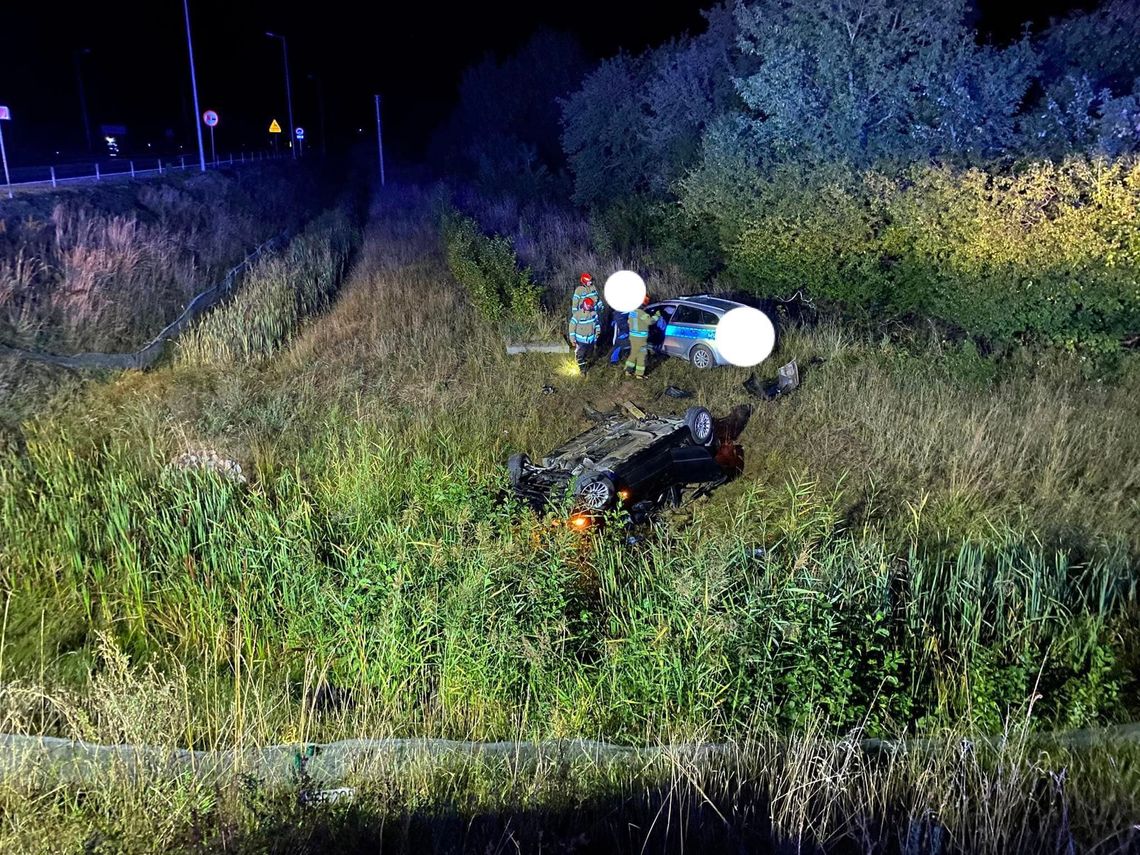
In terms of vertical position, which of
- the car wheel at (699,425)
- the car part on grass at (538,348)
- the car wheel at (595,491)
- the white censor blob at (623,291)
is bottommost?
the car wheel at (595,491)

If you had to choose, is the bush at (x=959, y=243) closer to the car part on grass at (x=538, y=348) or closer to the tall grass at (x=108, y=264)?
the car part on grass at (x=538, y=348)

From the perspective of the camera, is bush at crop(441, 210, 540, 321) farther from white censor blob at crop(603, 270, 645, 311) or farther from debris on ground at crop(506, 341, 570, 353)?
white censor blob at crop(603, 270, 645, 311)

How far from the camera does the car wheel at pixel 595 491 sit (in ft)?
24.1

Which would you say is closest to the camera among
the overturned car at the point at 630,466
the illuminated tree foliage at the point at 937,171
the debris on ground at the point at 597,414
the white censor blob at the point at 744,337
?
the overturned car at the point at 630,466

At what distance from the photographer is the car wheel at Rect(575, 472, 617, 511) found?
7355 millimetres

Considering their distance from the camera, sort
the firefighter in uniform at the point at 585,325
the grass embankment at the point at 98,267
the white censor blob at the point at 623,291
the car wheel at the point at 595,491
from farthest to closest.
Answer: the white censor blob at the point at 623,291
the grass embankment at the point at 98,267
the firefighter in uniform at the point at 585,325
the car wheel at the point at 595,491

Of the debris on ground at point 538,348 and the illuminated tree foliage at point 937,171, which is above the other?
the illuminated tree foliage at point 937,171

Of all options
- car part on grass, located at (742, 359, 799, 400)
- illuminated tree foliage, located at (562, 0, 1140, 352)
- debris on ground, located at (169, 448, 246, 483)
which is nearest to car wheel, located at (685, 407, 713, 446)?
car part on grass, located at (742, 359, 799, 400)

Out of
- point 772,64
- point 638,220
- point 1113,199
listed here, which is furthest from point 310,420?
point 638,220

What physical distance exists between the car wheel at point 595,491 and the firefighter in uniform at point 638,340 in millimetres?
4722

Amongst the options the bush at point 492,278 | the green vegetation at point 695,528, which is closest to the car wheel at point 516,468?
the green vegetation at point 695,528

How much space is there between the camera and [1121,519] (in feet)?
25.0

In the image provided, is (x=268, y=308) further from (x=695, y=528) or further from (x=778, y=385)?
(x=695, y=528)

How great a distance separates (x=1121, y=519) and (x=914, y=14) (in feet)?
31.2
